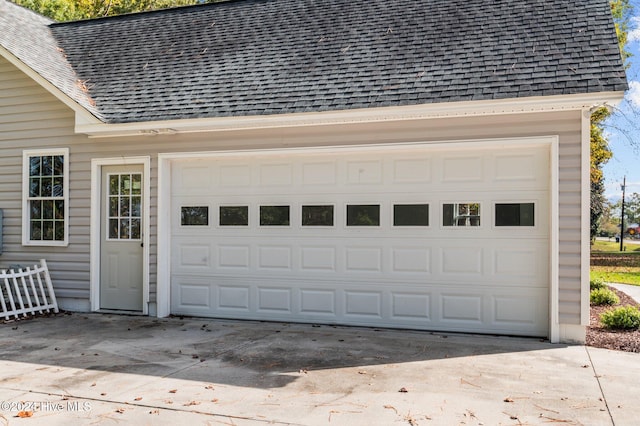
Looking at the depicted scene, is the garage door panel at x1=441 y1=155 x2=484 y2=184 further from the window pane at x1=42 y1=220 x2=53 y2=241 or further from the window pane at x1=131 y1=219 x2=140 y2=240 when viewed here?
the window pane at x1=42 y1=220 x2=53 y2=241

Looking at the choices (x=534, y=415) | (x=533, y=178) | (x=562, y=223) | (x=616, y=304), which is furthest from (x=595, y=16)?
(x=534, y=415)

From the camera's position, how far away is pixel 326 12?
10.0 m

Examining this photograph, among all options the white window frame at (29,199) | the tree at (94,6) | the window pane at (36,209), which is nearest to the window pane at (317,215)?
the white window frame at (29,199)

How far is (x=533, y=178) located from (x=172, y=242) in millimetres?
5296

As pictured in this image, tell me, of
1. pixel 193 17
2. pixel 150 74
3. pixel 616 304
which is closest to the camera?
pixel 150 74

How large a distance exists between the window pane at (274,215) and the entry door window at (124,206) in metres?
2.05

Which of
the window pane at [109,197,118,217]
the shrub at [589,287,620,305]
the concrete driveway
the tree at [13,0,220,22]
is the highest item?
the tree at [13,0,220,22]

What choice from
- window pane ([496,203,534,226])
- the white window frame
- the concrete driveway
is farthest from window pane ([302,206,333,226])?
the white window frame

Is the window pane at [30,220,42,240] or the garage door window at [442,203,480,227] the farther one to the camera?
the window pane at [30,220,42,240]

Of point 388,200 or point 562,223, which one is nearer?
point 562,223

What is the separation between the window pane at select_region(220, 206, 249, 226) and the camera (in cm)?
852

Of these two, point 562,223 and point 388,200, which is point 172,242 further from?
point 562,223

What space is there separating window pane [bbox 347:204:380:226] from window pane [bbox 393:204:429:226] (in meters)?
0.27

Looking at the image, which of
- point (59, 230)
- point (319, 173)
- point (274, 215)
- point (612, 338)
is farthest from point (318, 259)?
point (59, 230)
